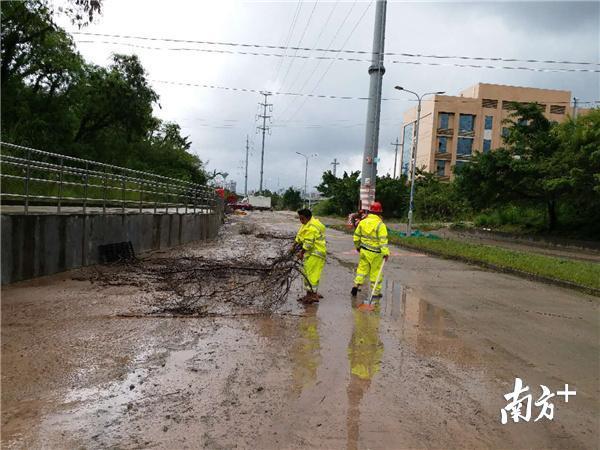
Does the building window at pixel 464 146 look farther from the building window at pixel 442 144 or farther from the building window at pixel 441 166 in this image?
the building window at pixel 441 166

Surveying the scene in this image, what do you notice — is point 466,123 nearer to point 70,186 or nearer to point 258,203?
point 258,203

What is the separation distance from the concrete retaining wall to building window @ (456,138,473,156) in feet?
189

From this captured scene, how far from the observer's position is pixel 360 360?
523 cm

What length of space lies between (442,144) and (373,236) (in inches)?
2396

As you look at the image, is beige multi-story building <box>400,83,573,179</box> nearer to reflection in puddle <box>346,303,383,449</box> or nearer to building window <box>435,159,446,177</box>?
building window <box>435,159,446,177</box>

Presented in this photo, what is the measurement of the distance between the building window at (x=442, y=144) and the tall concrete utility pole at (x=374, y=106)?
48.0 metres

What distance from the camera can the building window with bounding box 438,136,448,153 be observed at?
65250 mm

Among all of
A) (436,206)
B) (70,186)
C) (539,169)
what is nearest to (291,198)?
(436,206)

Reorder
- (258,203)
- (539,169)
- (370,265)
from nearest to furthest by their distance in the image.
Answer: (370,265)
(539,169)
(258,203)

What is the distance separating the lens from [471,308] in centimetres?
845

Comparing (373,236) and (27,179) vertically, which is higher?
(27,179)

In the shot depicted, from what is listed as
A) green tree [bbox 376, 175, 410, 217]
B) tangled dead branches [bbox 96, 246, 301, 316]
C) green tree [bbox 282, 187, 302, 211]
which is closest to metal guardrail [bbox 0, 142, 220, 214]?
tangled dead branches [bbox 96, 246, 301, 316]

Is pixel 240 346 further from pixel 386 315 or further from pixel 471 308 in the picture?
pixel 471 308

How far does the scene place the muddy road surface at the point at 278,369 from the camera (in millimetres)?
3543
